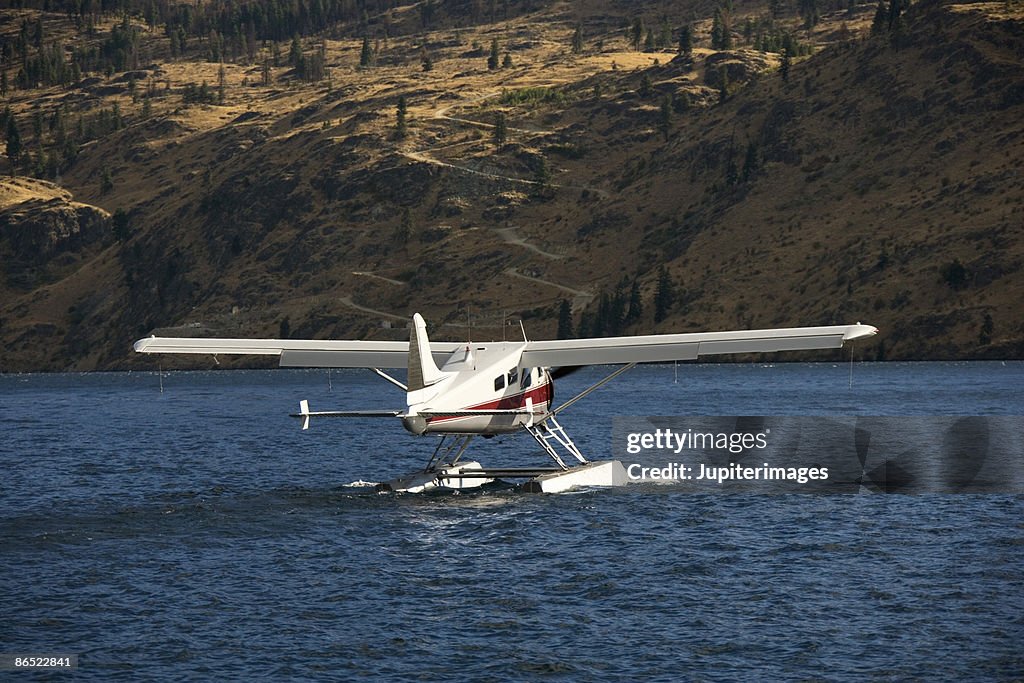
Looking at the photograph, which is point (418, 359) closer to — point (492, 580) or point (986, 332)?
point (492, 580)

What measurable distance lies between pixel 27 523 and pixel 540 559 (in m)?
17.7

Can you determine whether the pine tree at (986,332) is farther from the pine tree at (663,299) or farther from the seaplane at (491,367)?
the seaplane at (491,367)

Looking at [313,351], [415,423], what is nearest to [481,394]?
[415,423]

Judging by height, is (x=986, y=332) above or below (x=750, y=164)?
below

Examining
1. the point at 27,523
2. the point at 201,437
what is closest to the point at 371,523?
the point at 27,523

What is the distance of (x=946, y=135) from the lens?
170 meters

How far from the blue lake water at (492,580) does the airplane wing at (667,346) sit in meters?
4.83

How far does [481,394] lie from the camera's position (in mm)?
40844

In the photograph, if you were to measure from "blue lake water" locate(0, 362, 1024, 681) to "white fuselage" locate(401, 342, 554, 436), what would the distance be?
9.49 feet

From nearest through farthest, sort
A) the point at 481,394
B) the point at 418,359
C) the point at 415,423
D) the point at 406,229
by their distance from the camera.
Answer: the point at 415,423, the point at 418,359, the point at 481,394, the point at 406,229

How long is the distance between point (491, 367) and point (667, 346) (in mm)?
Result: 5804

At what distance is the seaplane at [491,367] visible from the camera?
38.7 metres

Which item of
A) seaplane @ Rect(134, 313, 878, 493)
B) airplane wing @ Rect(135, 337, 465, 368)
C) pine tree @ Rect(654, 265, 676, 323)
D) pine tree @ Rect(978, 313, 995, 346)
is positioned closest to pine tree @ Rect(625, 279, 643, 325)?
pine tree @ Rect(654, 265, 676, 323)

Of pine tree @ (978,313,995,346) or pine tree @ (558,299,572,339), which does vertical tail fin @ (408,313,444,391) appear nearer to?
pine tree @ (978,313,995,346)
